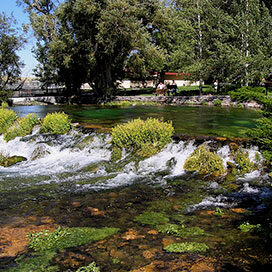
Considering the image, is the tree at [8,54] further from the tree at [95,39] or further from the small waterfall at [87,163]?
the small waterfall at [87,163]

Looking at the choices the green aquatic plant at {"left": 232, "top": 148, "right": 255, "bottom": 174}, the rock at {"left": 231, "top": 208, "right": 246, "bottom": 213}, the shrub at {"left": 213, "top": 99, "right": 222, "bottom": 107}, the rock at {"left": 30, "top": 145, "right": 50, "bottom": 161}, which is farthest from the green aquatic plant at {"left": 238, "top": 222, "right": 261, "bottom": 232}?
the shrub at {"left": 213, "top": 99, "right": 222, "bottom": 107}

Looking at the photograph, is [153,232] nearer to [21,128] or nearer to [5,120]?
[21,128]

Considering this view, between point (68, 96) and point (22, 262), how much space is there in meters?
36.3

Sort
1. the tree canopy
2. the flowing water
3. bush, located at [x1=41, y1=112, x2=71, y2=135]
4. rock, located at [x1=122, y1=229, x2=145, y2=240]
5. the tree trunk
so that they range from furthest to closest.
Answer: the tree trunk
the tree canopy
bush, located at [x1=41, y1=112, x2=71, y2=135]
rock, located at [x1=122, y1=229, x2=145, y2=240]
the flowing water

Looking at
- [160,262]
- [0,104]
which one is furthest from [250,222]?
[0,104]

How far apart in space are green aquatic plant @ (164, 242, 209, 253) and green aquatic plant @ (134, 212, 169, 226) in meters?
0.99

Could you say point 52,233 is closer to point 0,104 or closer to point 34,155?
point 34,155

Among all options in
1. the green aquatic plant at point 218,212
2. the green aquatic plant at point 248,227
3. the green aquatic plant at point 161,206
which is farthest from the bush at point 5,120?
the green aquatic plant at point 248,227

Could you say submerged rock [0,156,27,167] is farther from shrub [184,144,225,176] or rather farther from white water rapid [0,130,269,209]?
shrub [184,144,225,176]

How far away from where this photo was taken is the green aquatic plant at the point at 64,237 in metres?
5.88

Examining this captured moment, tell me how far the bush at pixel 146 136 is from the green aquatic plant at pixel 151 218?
184 inches

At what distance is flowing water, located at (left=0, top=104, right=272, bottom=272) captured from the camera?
17.8 feet

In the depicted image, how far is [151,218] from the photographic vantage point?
7.01 meters

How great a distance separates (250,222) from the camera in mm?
6703
